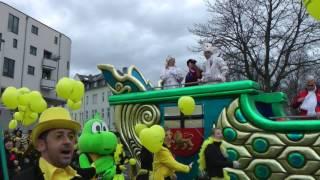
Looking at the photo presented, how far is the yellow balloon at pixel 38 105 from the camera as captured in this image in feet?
16.3

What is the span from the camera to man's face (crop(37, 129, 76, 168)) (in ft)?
9.86

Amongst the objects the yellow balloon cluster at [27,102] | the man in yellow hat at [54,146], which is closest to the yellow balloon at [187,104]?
the yellow balloon cluster at [27,102]

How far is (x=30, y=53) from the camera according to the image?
4403 centimetres

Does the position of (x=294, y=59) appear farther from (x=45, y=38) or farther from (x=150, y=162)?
(x=45, y=38)

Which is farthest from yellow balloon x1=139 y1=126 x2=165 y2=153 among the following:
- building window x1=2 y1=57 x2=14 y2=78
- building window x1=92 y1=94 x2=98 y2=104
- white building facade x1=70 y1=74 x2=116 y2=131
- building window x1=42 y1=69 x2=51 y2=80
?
building window x1=92 y1=94 x2=98 y2=104

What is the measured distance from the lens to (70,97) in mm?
4895

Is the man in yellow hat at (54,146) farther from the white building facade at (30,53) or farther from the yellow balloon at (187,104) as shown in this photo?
the white building facade at (30,53)

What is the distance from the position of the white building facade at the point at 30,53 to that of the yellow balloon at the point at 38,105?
3347 centimetres

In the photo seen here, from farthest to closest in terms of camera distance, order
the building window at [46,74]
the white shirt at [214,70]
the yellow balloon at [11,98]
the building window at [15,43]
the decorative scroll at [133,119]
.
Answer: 1. the building window at [46,74]
2. the building window at [15,43]
3. the decorative scroll at [133,119]
4. the white shirt at [214,70]
5. the yellow balloon at [11,98]

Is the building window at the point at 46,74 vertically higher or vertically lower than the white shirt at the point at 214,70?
higher

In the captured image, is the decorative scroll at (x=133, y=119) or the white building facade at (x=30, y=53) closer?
the decorative scroll at (x=133, y=119)

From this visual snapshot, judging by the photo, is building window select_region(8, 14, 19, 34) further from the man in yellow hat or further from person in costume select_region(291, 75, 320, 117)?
the man in yellow hat

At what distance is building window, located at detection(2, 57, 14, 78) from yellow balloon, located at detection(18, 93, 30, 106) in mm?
35058

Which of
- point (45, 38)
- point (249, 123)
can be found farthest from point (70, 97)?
point (45, 38)
